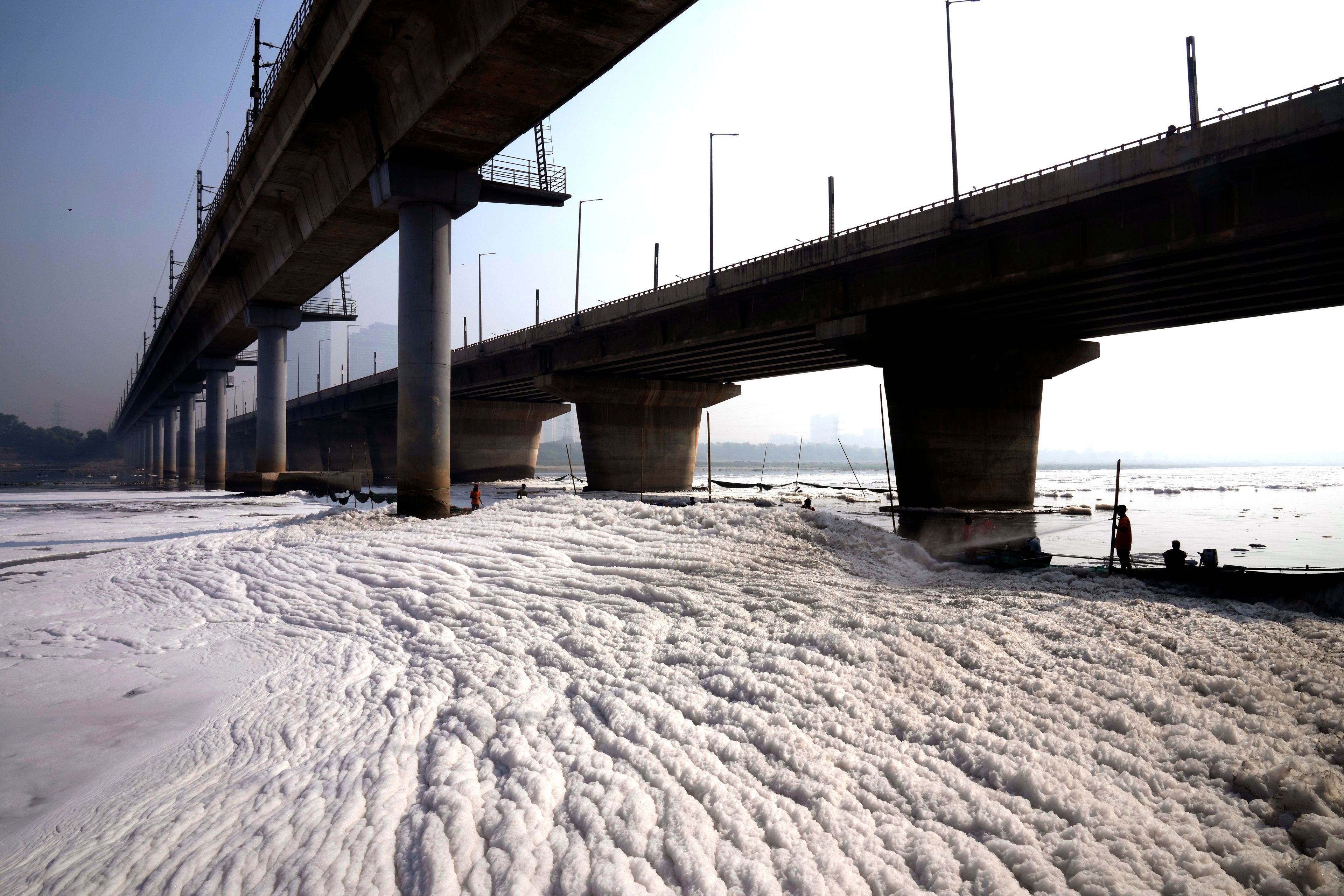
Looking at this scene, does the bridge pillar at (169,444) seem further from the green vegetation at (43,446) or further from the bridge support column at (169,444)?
the green vegetation at (43,446)

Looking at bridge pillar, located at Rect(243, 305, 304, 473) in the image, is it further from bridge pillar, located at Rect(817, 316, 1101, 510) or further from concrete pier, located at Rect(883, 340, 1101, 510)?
concrete pier, located at Rect(883, 340, 1101, 510)

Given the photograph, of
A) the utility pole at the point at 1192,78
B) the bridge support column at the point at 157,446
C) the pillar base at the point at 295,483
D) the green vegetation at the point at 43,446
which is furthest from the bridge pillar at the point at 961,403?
the green vegetation at the point at 43,446

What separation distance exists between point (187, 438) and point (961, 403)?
260 feet

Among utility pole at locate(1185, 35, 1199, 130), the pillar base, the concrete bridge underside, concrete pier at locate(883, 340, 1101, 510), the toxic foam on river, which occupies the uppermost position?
utility pole at locate(1185, 35, 1199, 130)

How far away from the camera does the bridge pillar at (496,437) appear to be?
197 feet

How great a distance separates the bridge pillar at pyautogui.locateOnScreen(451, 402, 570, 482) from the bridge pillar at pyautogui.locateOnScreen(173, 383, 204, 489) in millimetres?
30454

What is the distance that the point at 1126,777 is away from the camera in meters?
4.00

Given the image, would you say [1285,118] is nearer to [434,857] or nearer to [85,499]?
[434,857]

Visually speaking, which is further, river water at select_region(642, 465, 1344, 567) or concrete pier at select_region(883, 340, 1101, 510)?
concrete pier at select_region(883, 340, 1101, 510)

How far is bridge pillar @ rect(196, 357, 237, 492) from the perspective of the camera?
50469 millimetres

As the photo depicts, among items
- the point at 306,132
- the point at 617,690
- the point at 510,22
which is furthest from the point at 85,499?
the point at 617,690

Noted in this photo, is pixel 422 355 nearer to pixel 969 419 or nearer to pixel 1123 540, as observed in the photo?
pixel 1123 540

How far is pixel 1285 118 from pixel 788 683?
1985 cm

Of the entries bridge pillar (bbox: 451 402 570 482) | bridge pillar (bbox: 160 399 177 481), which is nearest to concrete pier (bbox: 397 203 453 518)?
bridge pillar (bbox: 451 402 570 482)
